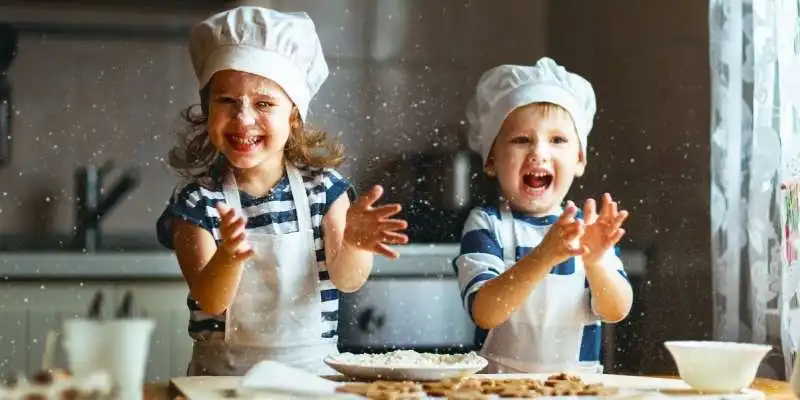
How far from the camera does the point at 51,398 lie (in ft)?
1.78

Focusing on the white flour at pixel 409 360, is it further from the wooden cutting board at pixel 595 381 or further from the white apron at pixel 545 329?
the white apron at pixel 545 329

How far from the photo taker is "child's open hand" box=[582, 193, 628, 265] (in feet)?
2.22

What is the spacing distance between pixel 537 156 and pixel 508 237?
6 cm

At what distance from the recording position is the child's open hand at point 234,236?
23.6 inches

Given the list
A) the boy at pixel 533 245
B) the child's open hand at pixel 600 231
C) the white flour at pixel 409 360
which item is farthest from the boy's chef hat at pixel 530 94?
the white flour at pixel 409 360

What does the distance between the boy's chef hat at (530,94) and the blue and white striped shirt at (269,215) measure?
0.14 metres

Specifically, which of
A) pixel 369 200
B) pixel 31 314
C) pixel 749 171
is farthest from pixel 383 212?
pixel 749 171

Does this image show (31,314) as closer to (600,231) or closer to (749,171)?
(600,231)

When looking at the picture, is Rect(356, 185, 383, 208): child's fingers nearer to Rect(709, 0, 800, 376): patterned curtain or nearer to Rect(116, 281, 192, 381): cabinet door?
Rect(116, 281, 192, 381): cabinet door

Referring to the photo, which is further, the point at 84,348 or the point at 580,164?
the point at 580,164

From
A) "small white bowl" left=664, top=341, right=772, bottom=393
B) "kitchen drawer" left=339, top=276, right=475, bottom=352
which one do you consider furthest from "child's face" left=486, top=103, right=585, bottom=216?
"small white bowl" left=664, top=341, right=772, bottom=393

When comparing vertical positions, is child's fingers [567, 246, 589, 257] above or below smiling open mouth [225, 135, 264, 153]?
below

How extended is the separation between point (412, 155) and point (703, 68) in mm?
237

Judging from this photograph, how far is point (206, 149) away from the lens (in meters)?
0.71
